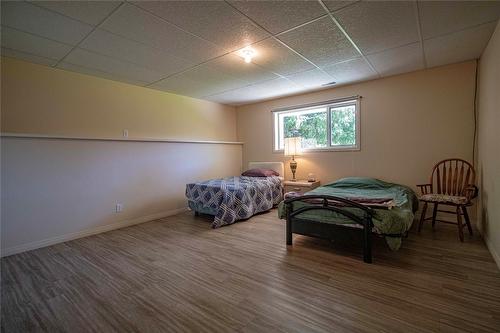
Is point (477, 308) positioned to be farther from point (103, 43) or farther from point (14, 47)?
point (14, 47)

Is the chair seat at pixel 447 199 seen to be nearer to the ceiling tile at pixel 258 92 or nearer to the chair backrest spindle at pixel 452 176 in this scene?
the chair backrest spindle at pixel 452 176

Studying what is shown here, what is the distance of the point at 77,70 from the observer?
320 cm

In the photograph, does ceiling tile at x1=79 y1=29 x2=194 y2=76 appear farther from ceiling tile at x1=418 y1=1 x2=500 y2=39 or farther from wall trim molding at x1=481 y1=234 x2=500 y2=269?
wall trim molding at x1=481 y1=234 x2=500 y2=269

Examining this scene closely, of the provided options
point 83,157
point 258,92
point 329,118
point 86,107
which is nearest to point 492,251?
point 329,118

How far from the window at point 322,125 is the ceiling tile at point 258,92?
48cm

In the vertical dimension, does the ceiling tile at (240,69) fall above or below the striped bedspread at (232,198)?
above

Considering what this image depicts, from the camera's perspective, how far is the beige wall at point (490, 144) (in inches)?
87.6

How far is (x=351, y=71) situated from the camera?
3.49 metres

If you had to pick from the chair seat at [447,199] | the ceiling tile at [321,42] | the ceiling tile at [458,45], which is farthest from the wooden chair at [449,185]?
the ceiling tile at [321,42]

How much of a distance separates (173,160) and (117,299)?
2.87m

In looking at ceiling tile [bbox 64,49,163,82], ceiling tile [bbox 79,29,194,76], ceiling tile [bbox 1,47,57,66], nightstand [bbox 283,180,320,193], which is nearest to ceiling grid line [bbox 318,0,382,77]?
ceiling tile [bbox 79,29,194,76]

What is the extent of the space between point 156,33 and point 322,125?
3.29 meters

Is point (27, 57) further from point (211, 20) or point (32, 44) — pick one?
point (211, 20)

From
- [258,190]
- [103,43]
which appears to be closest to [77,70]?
[103,43]
